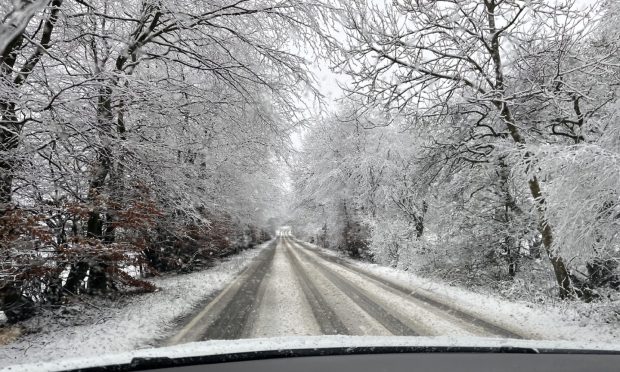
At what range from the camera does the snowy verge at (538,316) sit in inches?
249

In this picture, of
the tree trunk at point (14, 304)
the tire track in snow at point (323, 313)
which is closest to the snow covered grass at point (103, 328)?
the tree trunk at point (14, 304)

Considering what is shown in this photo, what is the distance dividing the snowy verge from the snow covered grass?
20.7 feet

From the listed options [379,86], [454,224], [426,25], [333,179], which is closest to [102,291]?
[379,86]

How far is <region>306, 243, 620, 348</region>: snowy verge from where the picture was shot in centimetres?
632

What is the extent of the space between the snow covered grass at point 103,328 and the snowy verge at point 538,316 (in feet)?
20.7

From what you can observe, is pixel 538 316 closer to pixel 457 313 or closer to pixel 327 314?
pixel 457 313

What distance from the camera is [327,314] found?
775 cm

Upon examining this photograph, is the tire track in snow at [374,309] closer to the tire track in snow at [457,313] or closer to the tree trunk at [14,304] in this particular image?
the tire track in snow at [457,313]

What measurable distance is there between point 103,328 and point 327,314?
4.11m

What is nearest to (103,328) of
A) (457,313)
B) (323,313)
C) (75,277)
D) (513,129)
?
(75,277)

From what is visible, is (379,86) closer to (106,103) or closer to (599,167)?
(599,167)

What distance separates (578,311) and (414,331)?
3467mm

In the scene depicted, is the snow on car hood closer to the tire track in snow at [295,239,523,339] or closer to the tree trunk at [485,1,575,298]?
the tire track in snow at [295,239,523,339]

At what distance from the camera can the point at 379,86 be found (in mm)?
8211
